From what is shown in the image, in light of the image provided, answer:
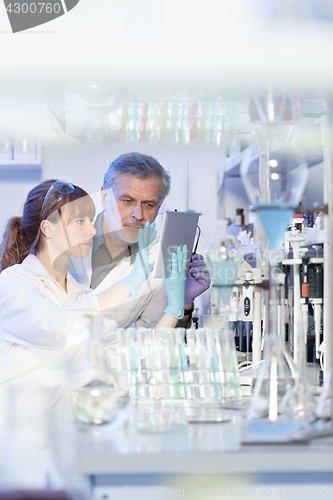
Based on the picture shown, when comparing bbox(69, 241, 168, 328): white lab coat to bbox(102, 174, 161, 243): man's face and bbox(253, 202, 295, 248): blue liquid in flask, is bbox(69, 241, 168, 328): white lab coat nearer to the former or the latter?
bbox(102, 174, 161, 243): man's face

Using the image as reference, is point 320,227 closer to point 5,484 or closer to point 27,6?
point 27,6

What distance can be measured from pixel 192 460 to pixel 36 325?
116cm

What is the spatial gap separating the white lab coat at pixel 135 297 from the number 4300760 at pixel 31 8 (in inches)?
55.4

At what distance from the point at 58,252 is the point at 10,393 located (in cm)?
151

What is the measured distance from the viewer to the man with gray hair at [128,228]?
272 cm

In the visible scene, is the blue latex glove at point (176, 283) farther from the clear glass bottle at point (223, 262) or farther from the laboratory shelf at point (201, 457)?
the laboratory shelf at point (201, 457)

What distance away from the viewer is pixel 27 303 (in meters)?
1.94

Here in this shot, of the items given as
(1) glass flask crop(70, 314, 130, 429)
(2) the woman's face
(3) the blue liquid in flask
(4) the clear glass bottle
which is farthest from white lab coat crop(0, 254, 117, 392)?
(3) the blue liquid in flask

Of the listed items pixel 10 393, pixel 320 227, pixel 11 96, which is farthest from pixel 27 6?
pixel 320 227

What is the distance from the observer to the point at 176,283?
6.96ft

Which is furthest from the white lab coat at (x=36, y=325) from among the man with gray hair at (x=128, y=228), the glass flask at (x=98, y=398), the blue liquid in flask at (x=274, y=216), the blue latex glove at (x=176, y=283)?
the blue liquid in flask at (x=274, y=216)

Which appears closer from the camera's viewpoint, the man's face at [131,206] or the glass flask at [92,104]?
the glass flask at [92,104]

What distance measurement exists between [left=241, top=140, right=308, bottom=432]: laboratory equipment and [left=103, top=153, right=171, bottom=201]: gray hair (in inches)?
71.8

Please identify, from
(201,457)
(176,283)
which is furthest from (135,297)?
(201,457)
